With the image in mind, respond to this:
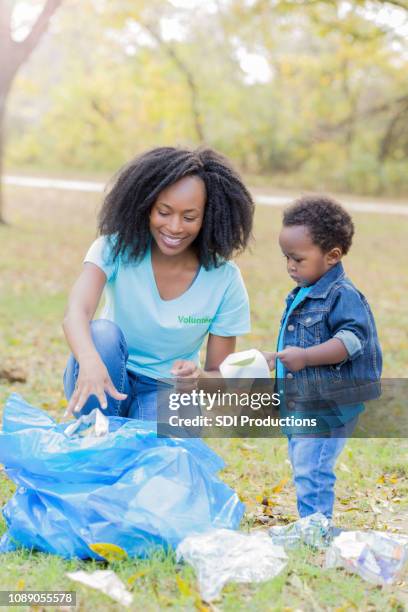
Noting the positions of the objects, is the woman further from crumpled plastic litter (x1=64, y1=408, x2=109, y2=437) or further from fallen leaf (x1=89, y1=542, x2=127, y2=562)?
fallen leaf (x1=89, y1=542, x2=127, y2=562)

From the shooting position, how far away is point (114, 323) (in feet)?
10.6

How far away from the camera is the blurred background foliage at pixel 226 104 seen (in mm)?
19922

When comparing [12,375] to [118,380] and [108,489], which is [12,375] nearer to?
[118,380]

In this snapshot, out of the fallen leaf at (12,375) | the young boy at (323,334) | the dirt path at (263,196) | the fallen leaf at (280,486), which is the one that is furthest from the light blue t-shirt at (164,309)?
the dirt path at (263,196)

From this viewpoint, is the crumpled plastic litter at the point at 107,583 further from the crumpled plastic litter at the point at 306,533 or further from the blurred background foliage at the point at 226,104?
the blurred background foliage at the point at 226,104

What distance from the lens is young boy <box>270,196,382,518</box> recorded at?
9.59ft

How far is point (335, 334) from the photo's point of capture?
113 inches

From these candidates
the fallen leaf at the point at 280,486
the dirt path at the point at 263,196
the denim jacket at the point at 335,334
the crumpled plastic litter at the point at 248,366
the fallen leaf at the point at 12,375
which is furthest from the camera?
the dirt path at the point at 263,196

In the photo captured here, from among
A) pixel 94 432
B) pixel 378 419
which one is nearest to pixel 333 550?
pixel 94 432

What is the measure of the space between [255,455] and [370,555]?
5.23ft

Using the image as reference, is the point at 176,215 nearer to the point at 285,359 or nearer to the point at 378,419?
the point at 285,359

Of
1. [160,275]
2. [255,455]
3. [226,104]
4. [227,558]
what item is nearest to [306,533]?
[227,558]

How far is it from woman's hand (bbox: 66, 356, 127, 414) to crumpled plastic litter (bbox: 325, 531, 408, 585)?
2.77 feet

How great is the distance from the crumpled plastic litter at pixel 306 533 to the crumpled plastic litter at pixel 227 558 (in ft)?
0.61
